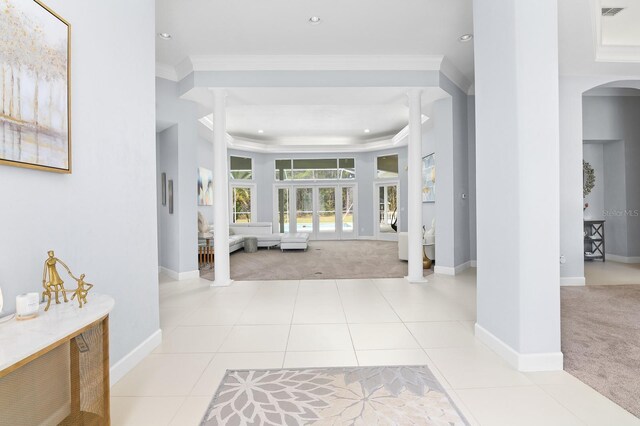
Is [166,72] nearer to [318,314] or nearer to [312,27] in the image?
[312,27]

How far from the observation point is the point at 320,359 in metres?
2.50

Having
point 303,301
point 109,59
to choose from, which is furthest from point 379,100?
point 109,59

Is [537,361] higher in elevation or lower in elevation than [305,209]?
lower

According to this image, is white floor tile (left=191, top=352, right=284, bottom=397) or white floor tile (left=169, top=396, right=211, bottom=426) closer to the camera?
white floor tile (left=169, top=396, right=211, bottom=426)

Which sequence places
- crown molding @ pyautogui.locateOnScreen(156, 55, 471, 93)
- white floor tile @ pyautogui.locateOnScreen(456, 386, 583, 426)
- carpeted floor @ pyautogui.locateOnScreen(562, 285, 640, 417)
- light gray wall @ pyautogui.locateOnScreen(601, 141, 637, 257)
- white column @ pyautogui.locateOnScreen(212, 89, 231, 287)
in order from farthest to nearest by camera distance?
light gray wall @ pyautogui.locateOnScreen(601, 141, 637, 257)
white column @ pyautogui.locateOnScreen(212, 89, 231, 287)
crown molding @ pyautogui.locateOnScreen(156, 55, 471, 93)
carpeted floor @ pyautogui.locateOnScreen(562, 285, 640, 417)
white floor tile @ pyautogui.locateOnScreen(456, 386, 583, 426)

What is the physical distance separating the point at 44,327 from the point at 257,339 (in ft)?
6.04

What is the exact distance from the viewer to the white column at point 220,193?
495 centimetres

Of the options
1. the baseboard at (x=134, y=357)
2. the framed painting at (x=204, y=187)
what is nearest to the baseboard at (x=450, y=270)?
the baseboard at (x=134, y=357)

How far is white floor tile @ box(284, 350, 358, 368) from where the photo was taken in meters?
2.41

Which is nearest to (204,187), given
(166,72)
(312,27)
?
(166,72)

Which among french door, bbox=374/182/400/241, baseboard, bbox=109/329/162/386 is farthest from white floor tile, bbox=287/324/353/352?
french door, bbox=374/182/400/241

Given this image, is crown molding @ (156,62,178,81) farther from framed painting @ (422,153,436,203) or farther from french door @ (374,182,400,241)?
french door @ (374,182,400,241)

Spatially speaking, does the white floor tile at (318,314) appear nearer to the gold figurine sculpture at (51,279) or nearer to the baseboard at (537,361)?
the baseboard at (537,361)

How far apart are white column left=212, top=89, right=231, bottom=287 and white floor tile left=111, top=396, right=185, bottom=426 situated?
2.95m
